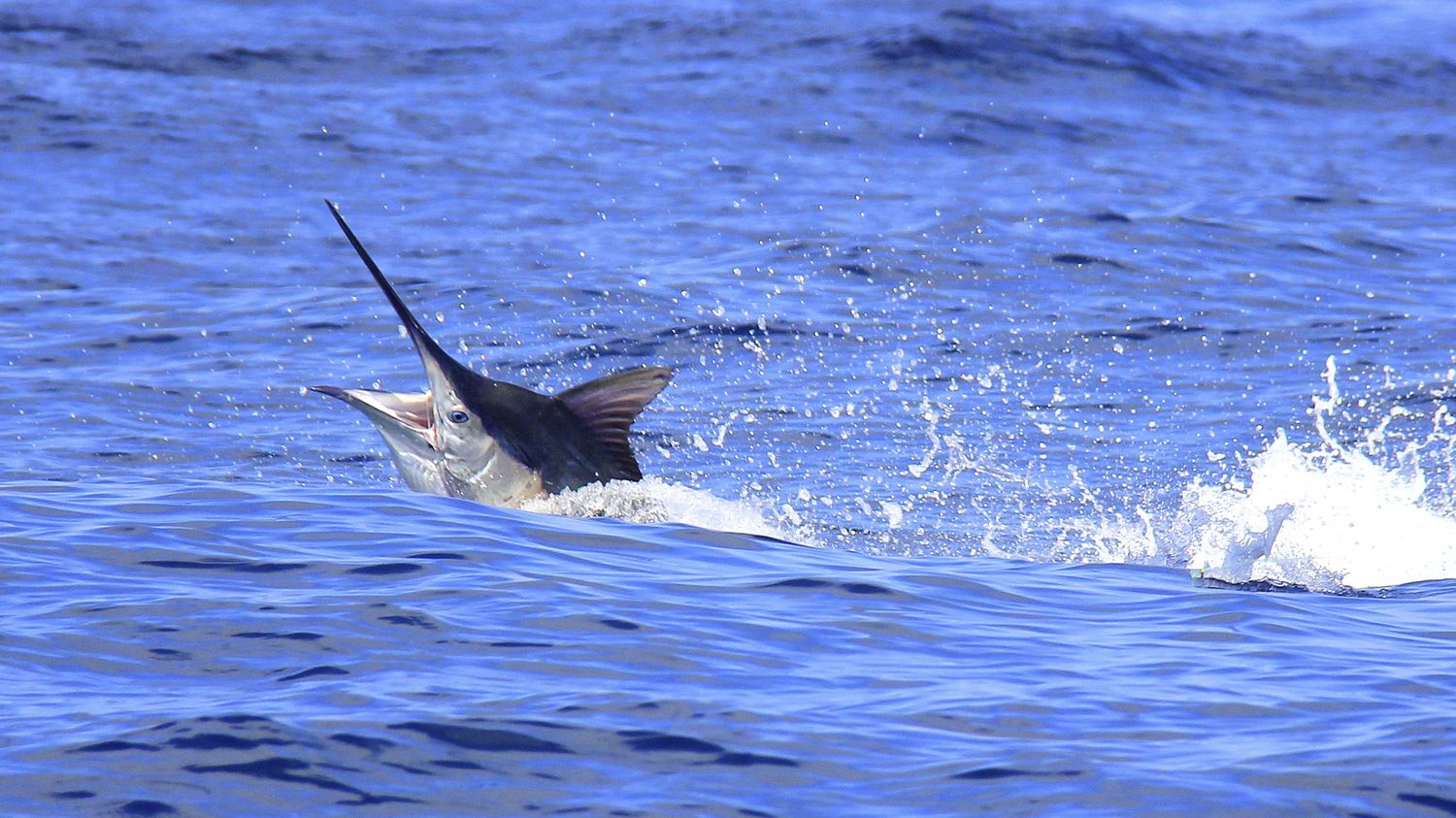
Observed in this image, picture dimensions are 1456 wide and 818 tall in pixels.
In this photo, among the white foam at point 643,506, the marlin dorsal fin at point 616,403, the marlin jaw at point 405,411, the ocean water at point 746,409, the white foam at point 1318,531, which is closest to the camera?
the ocean water at point 746,409

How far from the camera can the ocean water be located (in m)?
5.83

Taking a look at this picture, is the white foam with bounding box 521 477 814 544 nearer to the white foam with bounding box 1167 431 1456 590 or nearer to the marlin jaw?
the marlin jaw

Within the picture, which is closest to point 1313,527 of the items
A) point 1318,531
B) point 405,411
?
point 1318,531

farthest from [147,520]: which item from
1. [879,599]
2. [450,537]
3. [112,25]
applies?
[112,25]

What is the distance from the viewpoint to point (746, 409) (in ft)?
45.0

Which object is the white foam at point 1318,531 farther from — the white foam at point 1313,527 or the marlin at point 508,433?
the marlin at point 508,433

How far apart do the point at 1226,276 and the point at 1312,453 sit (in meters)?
5.05

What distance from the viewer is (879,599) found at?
7715 mm

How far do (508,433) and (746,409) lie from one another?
4483 mm

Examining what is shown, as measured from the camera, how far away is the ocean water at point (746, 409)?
19.1 ft

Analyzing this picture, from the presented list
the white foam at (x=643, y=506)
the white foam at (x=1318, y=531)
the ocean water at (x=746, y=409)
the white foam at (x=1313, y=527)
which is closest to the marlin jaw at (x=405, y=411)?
the ocean water at (x=746, y=409)

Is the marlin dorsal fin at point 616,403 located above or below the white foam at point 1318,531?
above

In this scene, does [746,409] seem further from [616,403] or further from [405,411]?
[405,411]

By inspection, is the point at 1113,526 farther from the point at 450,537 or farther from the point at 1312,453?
the point at 450,537
